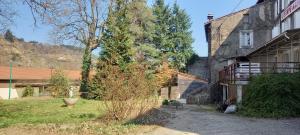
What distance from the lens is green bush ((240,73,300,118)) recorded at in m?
17.2

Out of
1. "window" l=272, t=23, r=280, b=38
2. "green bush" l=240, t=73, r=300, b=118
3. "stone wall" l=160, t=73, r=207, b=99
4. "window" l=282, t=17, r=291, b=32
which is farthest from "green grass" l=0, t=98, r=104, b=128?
"stone wall" l=160, t=73, r=207, b=99

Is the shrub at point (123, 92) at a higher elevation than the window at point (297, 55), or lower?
lower

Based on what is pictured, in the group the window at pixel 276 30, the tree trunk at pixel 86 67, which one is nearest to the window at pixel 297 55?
→ the window at pixel 276 30

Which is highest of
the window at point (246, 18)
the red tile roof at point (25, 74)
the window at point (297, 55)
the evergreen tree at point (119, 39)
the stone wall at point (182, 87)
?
the window at point (246, 18)

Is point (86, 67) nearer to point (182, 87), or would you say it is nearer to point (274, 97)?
point (182, 87)

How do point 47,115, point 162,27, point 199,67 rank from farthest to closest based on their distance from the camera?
point 162,27 → point 199,67 → point 47,115

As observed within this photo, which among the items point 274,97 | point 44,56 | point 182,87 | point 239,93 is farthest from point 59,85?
point 44,56

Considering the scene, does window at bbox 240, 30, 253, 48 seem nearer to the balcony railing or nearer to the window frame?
the window frame

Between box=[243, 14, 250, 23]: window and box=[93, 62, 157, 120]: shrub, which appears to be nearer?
box=[93, 62, 157, 120]: shrub

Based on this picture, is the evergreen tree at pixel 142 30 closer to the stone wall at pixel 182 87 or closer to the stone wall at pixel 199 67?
the stone wall at pixel 182 87

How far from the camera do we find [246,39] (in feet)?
114

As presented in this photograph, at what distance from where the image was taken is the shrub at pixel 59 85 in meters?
34.0

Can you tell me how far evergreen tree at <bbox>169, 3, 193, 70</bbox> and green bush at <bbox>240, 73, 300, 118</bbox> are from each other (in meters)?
32.2

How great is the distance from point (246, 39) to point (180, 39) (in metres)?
20.9
